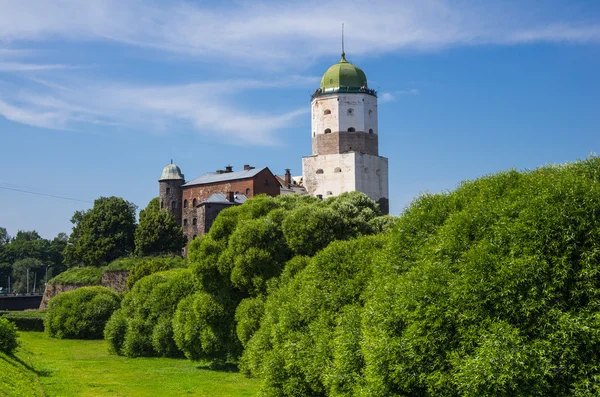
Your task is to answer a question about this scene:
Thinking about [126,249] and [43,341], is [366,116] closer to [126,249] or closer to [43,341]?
[126,249]

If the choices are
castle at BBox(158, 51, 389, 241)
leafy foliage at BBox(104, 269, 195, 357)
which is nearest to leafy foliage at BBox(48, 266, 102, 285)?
castle at BBox(158, 51, 389, 241)

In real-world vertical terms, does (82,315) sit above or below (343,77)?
below

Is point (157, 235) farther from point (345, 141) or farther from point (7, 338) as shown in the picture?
point (7, 338)

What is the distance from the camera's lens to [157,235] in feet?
239

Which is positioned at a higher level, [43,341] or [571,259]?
[571,259]

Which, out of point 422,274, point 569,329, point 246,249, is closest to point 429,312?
point 422,274

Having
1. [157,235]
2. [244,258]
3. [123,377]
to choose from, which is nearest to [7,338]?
[123,377]

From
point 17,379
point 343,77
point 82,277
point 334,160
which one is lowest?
point 17,379

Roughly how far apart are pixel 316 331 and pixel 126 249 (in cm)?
5905

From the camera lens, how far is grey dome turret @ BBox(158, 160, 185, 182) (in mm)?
85125

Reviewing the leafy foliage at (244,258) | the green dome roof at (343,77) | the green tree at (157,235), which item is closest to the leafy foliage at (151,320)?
the leafy foliage at (244,258)

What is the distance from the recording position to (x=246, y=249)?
26109 mm

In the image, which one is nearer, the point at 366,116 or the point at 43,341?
the point at 43,341

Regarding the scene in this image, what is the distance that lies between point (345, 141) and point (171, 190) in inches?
855
